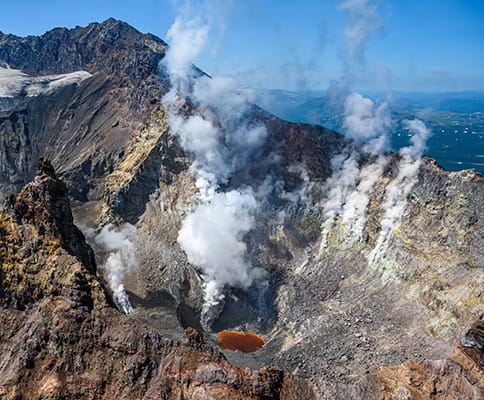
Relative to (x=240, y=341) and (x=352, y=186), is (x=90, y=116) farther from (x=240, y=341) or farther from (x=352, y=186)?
(x=240, y=341)

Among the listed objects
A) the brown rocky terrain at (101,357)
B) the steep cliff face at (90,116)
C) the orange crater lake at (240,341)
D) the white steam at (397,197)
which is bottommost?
the orange crater lake at (240,341)

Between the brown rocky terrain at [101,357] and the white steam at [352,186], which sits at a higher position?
the white steam at [352,186]

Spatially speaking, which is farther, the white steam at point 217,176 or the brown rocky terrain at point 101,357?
the white steam at point 217,176

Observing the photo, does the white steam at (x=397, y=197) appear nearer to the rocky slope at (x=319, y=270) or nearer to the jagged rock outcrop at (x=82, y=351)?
the rocky slope at (x=319, y=270)

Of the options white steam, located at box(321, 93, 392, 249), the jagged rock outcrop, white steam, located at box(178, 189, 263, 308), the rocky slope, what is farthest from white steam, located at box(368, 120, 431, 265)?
the jagged rock outcrop

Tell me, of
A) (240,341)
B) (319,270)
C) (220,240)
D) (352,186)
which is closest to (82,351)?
(240,341)

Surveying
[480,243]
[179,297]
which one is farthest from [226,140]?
[480,243]

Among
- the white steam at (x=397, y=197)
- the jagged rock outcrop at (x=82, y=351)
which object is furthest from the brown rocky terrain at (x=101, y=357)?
the white steam at (x=397, y=197)
